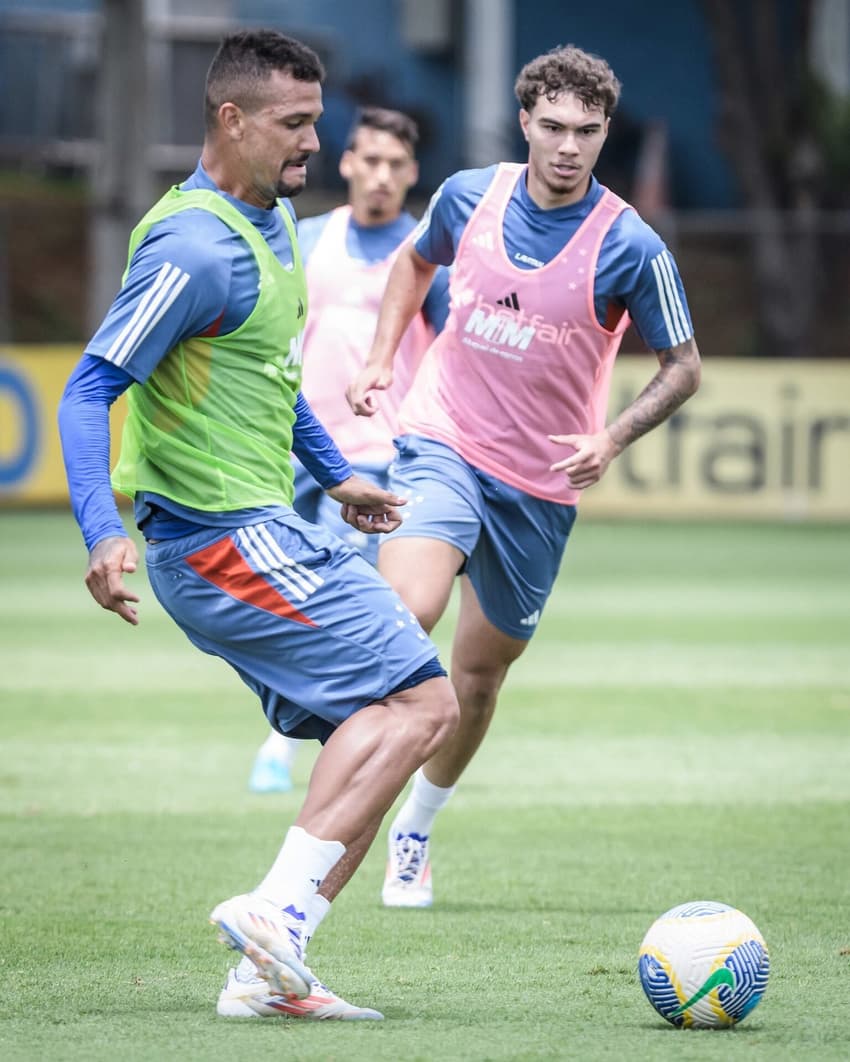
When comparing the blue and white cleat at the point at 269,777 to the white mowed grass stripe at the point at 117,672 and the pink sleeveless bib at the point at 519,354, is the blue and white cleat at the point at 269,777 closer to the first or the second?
the pink sleeveless bib at the point at 519,354

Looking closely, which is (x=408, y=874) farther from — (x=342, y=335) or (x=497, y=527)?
(x=342, y=335)

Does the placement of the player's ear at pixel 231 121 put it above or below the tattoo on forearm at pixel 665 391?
above

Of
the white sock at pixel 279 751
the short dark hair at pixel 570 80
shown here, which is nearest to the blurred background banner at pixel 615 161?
the white sock at pixel 279 751

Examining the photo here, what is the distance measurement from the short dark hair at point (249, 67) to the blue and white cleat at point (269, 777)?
422 cm

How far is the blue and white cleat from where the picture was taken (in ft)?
29.0

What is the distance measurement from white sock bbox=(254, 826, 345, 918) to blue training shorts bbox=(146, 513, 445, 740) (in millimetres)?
346

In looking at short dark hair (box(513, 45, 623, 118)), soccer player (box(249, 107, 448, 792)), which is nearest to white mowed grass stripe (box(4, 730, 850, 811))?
soccer player (box(249, 107, 448, 792))

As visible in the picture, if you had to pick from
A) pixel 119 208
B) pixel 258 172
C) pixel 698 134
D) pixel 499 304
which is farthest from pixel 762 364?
pixel 258 172

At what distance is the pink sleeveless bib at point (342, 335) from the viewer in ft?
29.4

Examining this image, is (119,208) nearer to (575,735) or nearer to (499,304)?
(575,735)

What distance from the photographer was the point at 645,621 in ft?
48.9

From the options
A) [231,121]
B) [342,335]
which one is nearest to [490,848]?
[342,335]

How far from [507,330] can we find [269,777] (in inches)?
113

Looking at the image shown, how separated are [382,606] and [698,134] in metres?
29.9
